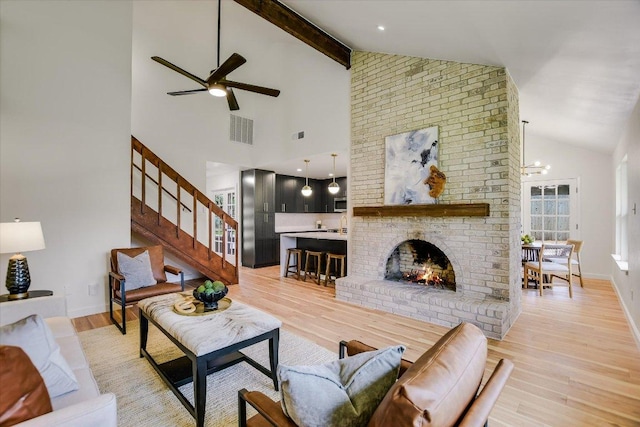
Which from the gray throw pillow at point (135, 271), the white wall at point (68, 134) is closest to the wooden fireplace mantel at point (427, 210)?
the gray throw pillow at point (135, 271)

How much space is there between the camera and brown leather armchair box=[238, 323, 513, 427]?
80 centimetres

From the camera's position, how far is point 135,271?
12.0ft

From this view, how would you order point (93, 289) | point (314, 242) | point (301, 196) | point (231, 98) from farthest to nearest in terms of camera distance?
point (301, 196)
point (314, 242)
point (231, 98)
point (93, 289)

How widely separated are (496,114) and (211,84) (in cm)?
340

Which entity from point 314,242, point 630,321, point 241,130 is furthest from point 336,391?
point 241,130

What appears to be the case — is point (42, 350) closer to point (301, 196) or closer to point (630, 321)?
point (630, 321)

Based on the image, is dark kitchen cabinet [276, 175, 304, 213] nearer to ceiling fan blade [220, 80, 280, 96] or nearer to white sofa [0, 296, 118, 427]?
ceiling fan blade [220, 80, 280, 96]

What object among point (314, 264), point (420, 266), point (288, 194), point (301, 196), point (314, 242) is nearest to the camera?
point (420, 266)

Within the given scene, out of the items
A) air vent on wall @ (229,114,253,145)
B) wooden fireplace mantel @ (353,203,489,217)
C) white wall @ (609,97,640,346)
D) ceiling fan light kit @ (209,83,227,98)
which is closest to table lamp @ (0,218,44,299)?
ceiling fan light kit @ (209,83,227,98)

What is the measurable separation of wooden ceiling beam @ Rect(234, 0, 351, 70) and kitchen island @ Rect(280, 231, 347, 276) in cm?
315

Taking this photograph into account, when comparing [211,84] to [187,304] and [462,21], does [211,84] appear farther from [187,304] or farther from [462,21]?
[462,21]

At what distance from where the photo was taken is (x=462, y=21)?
285 cm

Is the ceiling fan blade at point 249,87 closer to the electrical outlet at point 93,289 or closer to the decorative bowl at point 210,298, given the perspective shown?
the decorative bowl at point 210,298

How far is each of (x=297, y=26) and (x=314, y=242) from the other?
387 cm
